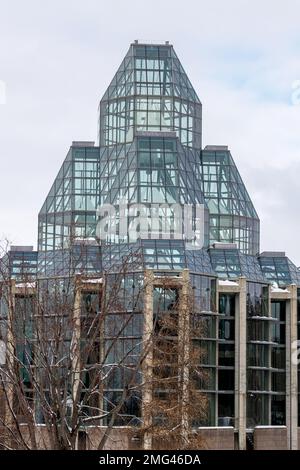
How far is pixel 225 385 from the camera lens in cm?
10275

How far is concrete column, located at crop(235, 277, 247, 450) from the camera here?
101m

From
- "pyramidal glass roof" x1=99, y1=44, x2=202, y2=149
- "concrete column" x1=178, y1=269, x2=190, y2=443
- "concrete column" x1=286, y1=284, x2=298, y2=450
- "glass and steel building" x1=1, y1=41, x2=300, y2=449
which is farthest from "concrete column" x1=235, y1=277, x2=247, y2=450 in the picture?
"concrete column" x1=178, y1=269, x2=190, y2=443

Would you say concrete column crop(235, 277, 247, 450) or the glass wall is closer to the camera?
concrete column crop(235, 277, 247, 450)

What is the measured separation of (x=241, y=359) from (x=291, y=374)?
19.9 ft

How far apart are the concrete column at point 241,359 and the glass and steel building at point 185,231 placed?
91 millimetres

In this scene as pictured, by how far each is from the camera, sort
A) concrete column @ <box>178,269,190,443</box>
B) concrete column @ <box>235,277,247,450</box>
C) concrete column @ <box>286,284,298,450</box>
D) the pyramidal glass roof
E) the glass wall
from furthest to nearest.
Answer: the pyramidal glass roof, concrete column @ <box>286,284,298,450</box>, the glass wall, concrete column @ <box>235,277,247,450</box>, concrete column @ <box>178,269,190,443</box>

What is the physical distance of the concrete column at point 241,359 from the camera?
101m

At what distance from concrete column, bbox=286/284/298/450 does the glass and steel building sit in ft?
0.31

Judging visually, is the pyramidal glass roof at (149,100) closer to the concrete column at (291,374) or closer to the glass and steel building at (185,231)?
the glass and steel building at (185,231)

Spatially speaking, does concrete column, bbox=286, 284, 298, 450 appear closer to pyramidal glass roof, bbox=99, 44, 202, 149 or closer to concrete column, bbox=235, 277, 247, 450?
concrete column, bbox=235, 277, 247, 450

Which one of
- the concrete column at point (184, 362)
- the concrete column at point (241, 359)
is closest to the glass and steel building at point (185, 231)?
the concrete column at point (241, 359)

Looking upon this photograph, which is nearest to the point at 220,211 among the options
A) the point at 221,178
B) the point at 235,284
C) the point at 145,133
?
the point at 221,178
